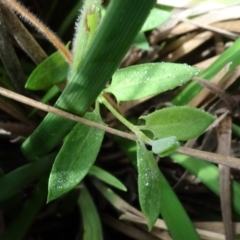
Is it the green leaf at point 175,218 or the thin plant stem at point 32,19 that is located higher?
the thin plant stem at point 32,19

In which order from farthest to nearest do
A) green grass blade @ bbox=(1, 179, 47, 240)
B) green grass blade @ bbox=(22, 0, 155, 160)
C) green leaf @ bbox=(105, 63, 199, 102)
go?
1. green grass blade @ bbox=(1, 179, 47, 240)
2. green leaf @ bbox=(105, 63, 199, 102)
3. green grass blade @ bbox=(22, 0, 155, 160)

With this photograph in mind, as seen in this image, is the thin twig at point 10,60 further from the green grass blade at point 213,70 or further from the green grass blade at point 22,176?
the green grass blade at point 213,70

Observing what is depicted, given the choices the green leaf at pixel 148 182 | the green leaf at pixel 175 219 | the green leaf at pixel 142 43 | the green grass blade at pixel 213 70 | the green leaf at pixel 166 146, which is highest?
the green leaf at pixel 166 146

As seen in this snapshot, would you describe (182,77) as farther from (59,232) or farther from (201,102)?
(59,232)

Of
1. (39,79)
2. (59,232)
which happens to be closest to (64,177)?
(39,79)

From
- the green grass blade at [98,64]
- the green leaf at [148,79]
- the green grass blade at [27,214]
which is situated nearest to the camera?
the green grass blade at [98,64]

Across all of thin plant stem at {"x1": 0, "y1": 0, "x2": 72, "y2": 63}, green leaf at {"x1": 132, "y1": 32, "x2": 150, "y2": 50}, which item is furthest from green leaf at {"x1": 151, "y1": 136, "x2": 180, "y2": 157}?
green leaf at {"x1": 132, "y1": 32, "x2": 150, "y2": 50}

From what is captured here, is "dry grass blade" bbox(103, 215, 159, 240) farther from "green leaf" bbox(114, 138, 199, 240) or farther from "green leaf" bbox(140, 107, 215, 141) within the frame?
"green leaf" bbox(140, 107, 215, 141)

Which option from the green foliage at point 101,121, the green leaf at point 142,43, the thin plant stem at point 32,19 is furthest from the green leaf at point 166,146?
the green leaf at point 142,43
